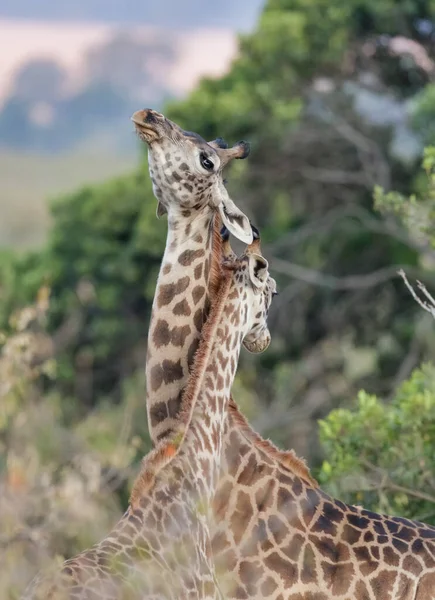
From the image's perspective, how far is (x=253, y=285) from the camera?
19.6ft

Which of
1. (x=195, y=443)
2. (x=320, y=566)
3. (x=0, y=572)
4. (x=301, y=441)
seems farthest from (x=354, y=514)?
(x=301, y=441)

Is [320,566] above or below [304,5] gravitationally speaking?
below

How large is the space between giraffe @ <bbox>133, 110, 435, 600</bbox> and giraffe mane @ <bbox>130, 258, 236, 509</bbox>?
463 mm

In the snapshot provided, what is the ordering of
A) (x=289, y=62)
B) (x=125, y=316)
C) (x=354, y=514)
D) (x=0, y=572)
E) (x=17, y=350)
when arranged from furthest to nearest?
(x=125, y=316)
(x=289, y=62)
(x=17, y=350)
(x=354, y=514)
(x=0, y=572)

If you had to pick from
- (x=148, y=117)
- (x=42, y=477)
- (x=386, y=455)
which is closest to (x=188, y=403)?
(x=148, y=117)

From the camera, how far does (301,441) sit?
17.0 meters

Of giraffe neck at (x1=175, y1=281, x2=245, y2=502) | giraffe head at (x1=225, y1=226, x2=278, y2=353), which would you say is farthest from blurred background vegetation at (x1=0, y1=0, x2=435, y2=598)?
giraffe neck at (x1=175, y1=281, x2=245, y2=502)

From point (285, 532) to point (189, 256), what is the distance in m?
1.43

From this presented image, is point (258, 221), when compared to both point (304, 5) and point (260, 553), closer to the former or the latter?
point (304, 5)

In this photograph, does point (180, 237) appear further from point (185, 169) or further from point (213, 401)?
point (213, 401)

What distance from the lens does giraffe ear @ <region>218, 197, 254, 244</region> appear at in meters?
6.03

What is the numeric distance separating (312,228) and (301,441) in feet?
16.4

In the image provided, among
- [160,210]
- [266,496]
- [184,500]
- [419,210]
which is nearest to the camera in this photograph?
[184,500]

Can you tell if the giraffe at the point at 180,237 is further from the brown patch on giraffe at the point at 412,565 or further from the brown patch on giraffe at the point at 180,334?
the brown patch on giraffe at the point at 412,565
